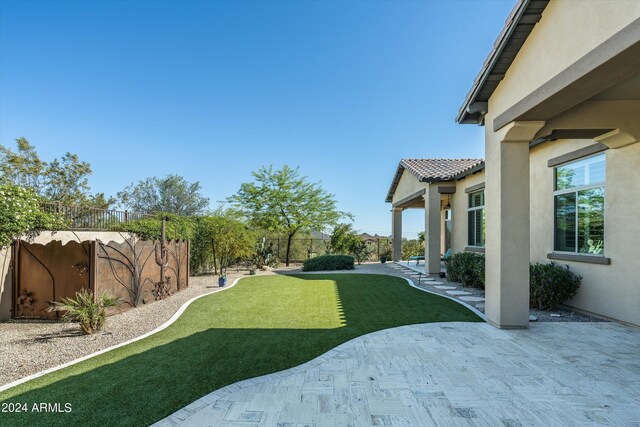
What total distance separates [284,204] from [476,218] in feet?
41.3

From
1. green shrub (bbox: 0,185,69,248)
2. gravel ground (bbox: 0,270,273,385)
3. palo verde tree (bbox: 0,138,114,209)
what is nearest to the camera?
gravel ground (bbox: 0,270,273,385)

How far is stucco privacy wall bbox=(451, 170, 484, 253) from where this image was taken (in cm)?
1359

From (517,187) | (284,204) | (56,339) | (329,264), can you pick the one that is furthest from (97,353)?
(284,204)

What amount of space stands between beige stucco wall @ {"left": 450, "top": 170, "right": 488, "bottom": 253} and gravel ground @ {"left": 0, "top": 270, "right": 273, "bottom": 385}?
11.8 metres

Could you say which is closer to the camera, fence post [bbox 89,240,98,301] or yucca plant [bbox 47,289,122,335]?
yucca plant [bbox 47,289,122,335]

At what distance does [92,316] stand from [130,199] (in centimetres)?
3246

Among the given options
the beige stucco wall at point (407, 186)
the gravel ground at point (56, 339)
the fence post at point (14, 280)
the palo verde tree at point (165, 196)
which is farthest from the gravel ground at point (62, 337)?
the palo verde tree at point (165, 196)

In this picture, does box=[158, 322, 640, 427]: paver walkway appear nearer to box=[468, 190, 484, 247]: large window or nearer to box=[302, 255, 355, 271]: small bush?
box=[468, 190, 484, 247]: large window

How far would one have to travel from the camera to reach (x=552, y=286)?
7.42 meters

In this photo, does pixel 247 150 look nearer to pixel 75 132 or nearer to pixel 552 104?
pixel 75 132

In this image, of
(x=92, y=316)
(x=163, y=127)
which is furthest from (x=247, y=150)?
(x=92, y=316)

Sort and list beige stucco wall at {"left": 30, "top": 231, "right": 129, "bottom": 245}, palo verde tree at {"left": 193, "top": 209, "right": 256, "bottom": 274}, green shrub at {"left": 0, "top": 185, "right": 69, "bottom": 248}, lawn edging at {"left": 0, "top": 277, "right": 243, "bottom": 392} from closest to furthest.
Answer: lawn edging at {"left": 0, "top": 277, "right": 243, "bottom": 392} → green shrub at {"left": 0, "top": 185, "right": 69, "bottom": 248} → beige stucco wall at {"left": 30, "top": 231, "right": 129, "bottom": 245} → palo verde tree at {"left": 193, "top": 209, "right": 256, "bottom": 274}

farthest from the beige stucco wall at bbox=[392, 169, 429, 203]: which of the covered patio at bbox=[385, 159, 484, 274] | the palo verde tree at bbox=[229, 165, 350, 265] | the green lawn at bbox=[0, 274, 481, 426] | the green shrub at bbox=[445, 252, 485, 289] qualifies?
the green lawn at bbox=[0, 274, 481, 426]

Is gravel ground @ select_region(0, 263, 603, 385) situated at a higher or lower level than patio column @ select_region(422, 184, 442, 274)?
lower
